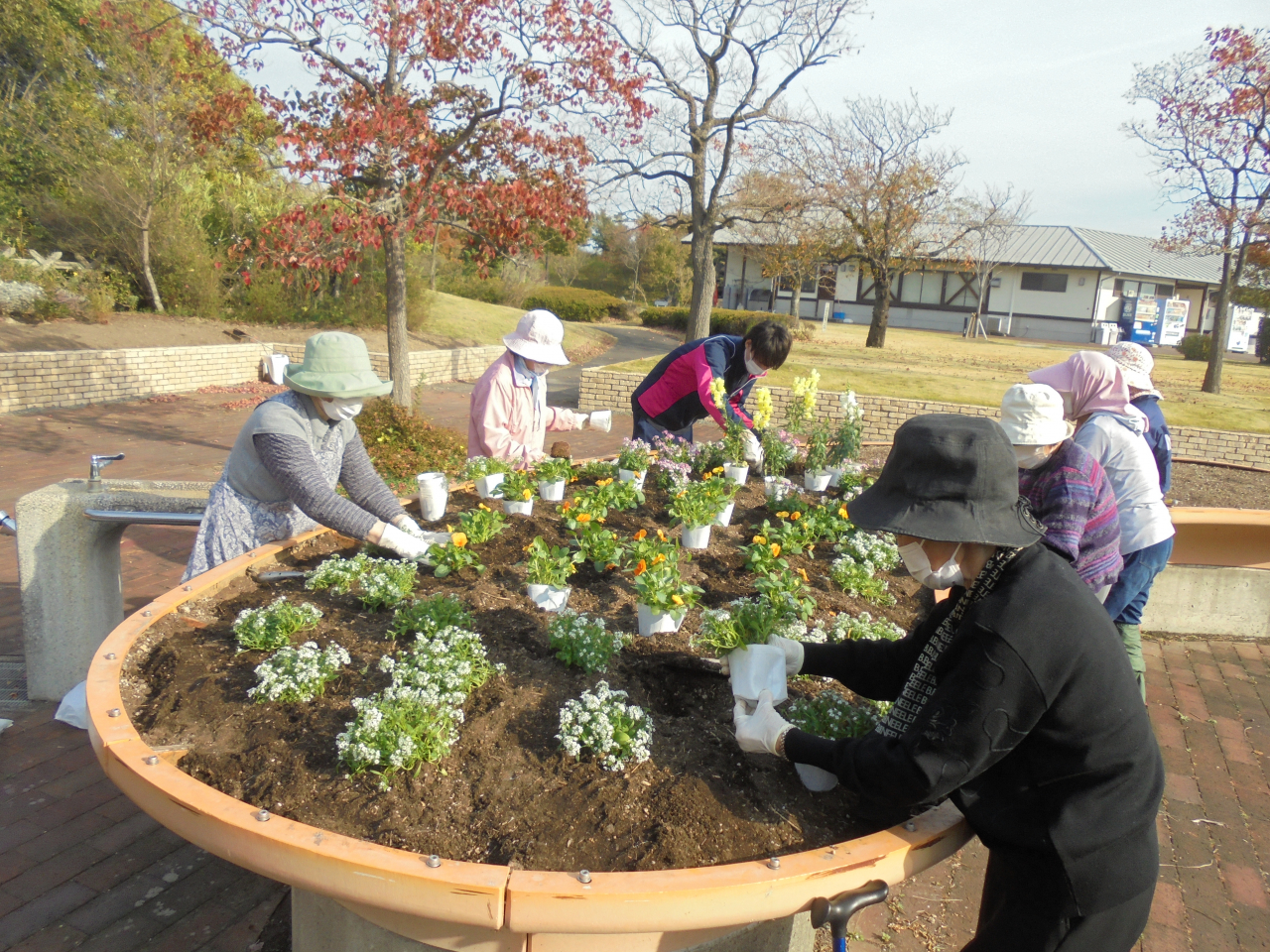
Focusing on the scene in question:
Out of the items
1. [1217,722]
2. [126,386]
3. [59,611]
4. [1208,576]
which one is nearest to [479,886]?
[59,611]

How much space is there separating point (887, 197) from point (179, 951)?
20327mm

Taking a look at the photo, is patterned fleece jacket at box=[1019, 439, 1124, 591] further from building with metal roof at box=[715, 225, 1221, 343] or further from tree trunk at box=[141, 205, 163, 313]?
building with metal roof at box=[715, 225, 1221, 343]

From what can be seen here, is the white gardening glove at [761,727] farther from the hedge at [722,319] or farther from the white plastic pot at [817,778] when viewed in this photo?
the hedge at [722,319]

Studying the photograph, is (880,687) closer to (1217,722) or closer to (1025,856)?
(1025,856)

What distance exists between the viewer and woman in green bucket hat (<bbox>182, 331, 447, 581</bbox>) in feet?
9.66

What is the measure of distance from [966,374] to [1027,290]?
72.6 ft

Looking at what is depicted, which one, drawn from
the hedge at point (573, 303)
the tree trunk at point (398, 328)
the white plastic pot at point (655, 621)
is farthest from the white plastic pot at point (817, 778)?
the hedge at point (573, 303)

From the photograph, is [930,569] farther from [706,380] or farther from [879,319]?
[879,319]

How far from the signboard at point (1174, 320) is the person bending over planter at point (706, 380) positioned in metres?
33.8

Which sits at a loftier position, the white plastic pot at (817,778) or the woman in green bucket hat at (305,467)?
the woman in green bucket hat at (305,467)

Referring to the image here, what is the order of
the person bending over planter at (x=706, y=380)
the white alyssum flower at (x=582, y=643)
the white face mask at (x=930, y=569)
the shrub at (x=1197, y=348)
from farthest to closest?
the shrub at (x=1197, y=348) → the person bending over planter at (x=706, y=380) → the white alyssum flower at (x=582, y=643) → the white face mask at (x=930, y=569)

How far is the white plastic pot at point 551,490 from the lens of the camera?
4.25 m

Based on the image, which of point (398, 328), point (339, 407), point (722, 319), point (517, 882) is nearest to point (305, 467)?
point (339, 407)

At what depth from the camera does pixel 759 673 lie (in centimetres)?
226
